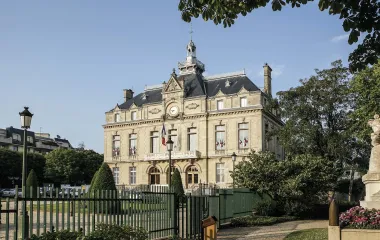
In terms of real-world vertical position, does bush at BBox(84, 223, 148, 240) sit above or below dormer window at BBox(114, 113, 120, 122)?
below

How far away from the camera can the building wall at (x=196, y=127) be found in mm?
45938

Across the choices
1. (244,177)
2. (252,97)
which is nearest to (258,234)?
(244,177)

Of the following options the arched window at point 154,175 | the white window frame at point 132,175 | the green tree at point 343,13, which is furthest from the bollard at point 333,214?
the white window frame at point 132,175

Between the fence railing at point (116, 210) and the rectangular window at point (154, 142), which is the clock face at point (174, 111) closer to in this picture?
the rectangular window at point (154, 142)

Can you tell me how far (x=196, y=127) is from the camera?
1941 inches

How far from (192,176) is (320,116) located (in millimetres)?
20158

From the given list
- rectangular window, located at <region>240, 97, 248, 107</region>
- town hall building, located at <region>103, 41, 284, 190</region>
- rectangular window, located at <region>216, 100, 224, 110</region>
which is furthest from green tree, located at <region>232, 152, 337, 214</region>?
rectangular window, located at <region>216, 100, 224, 110</region>

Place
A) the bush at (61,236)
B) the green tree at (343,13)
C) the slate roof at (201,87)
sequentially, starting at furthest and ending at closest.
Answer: the slate roof at (201,87) → the bush at (61,236) → the green tree at (343,13)

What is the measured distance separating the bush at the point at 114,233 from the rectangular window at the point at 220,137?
38161 mm

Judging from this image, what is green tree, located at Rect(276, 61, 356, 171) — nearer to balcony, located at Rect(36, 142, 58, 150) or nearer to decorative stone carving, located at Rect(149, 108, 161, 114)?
decorative stone carving, located at Rect(149, 108, 161, 114)

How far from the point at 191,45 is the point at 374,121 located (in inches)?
1750

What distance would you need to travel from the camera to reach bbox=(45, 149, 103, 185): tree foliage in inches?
2820

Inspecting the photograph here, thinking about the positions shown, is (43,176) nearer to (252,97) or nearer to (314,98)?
(252,97)

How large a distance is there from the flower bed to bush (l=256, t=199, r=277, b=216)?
12187 millimetres
